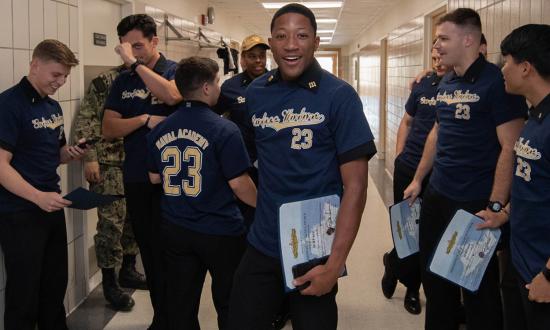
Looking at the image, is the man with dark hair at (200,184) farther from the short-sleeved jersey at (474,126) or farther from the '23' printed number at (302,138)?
the short-sleeved jersey at (474,126)

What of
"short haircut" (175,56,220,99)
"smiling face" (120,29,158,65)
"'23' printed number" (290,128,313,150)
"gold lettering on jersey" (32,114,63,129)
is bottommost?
"'23' printed number" (290,128,313,150)

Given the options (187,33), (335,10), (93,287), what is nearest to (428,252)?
(93,287)

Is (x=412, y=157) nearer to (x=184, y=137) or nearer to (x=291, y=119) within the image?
(x=184, y=137)

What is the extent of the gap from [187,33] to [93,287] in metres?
3.62

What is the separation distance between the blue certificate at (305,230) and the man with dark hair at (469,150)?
2.78 feet

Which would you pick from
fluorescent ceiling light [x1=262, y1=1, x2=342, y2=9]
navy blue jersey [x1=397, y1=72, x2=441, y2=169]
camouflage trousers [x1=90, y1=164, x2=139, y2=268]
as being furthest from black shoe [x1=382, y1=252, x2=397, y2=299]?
fluorescent ceiling light [x1=262, y1=1, x2=342, y2=9]

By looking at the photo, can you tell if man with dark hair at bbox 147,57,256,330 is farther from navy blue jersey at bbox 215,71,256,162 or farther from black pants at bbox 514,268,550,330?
black pants at bbox 514,268,550,330

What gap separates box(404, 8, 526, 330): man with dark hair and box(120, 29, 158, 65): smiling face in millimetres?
1482

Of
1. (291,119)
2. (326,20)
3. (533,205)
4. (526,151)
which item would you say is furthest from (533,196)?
(326,20)

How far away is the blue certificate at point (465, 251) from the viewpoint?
2113 mm

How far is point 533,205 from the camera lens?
5.53ft

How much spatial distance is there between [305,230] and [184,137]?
2.56ft

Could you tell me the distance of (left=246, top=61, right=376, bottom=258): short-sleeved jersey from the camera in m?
1.58

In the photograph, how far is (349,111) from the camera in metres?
1.57
